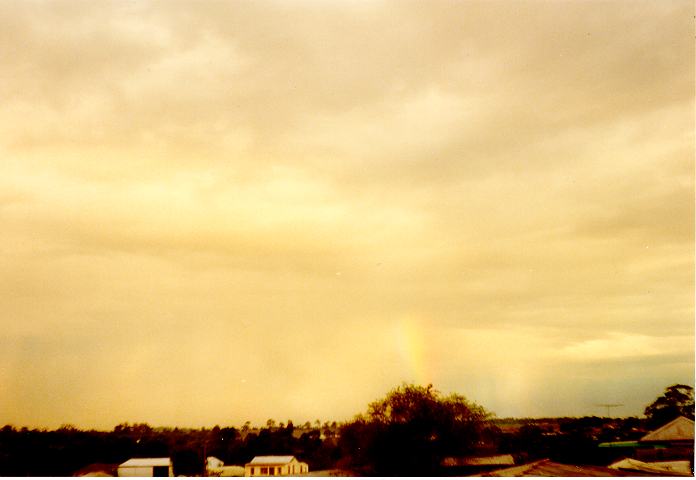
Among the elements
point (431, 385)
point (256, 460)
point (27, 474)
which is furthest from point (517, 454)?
point (27, 474)

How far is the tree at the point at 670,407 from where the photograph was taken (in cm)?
1703

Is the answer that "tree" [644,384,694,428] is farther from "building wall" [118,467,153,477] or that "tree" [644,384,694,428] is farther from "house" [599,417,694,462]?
"building wall" [118,467,153,477]

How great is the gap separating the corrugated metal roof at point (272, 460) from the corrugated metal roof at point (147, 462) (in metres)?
1.86

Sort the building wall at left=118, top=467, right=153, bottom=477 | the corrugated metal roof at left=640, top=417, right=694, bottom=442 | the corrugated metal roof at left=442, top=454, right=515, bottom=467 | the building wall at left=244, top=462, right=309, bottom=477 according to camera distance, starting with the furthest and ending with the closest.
Answer: the building wall at left=244, top=462, right=309, bottom=477 → the building wall at left=118, top=467, right=153, bottom=477 → the corrugated metal roof at left=442, top=454, right=515, bottom=467 → the corrugated metal roof at left=640, top=417, right=694, bottom=442

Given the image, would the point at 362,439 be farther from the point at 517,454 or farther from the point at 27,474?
the point at 27,474

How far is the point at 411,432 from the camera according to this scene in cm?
1594

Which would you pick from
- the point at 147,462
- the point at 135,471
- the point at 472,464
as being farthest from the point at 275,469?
the point at 472,464

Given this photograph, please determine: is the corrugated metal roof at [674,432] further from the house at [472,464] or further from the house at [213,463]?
the house at [213,463]

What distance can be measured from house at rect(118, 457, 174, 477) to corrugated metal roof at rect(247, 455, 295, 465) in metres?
1.82

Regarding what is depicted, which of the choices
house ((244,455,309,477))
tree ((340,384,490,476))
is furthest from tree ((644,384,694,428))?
house ((244,455,309,477))

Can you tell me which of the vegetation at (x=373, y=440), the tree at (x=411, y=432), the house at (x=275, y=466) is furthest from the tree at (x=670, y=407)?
the house at (x=275, y=466)

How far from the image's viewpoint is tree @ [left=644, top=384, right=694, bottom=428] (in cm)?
1703

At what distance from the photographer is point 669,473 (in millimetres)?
10633

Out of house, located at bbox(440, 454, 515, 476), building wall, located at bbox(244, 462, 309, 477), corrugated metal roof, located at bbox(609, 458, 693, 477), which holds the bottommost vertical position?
corrugated metal roof, located at bbox(609, 458, 693, 477)
